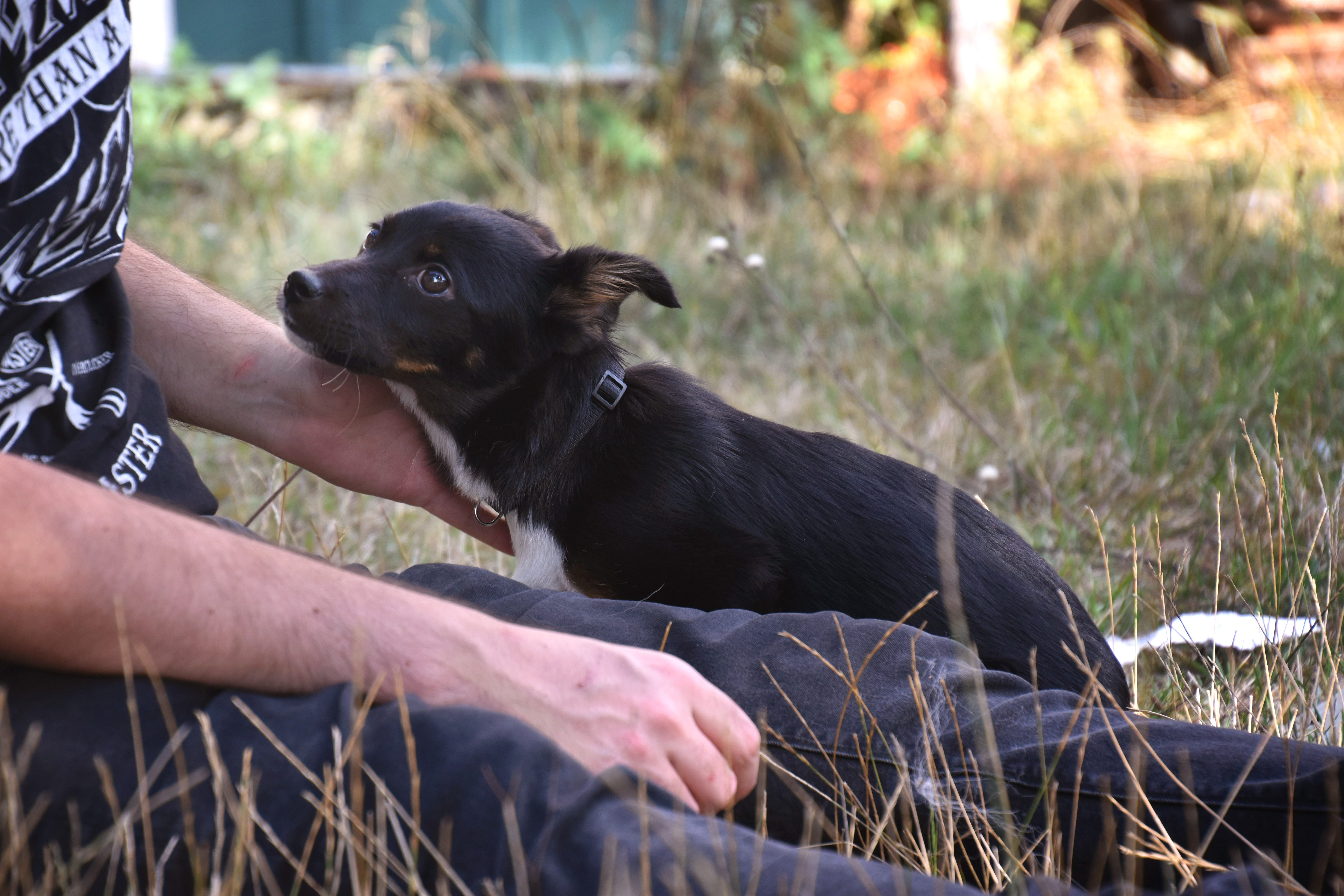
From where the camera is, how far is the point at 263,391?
2285 millimetres

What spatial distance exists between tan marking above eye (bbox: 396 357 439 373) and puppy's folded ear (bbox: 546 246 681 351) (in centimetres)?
27

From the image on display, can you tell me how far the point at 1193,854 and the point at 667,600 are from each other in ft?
3.73

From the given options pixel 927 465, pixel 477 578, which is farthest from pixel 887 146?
pixel 477 578

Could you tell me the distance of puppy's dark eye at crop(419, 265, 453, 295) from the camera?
8.00 ft

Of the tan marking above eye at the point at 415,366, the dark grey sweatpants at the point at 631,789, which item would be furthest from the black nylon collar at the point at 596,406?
the dark grey sweatpants at the point at 631,789

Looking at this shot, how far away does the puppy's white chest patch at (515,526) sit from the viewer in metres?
2.40

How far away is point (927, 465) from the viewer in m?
3.64

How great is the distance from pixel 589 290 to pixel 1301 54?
7890 mm

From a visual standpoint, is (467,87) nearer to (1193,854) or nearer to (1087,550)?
(1087,550)

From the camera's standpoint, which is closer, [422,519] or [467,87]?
A: [422,519]

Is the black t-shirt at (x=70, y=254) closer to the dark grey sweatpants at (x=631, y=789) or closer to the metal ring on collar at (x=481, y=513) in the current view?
the dark grey sweatpants at (x=631, y=789)

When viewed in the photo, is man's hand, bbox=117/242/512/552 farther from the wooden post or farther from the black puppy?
the wooden post

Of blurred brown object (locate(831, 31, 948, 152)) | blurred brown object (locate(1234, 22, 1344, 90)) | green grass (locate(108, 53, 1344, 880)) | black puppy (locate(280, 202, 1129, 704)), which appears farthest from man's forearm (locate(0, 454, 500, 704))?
blurred brown object (locate(1234, 22, 1344, 90))

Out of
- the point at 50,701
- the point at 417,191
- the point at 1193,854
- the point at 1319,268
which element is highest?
the point at 50,701
